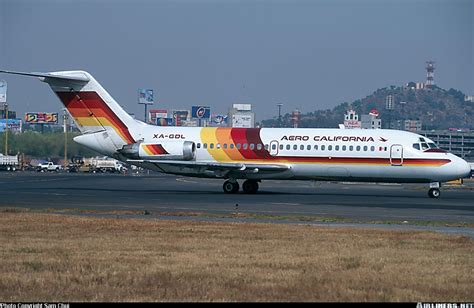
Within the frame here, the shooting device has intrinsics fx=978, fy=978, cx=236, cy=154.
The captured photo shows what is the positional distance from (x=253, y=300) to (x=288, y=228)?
1324 cm

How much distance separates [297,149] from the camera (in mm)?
51125

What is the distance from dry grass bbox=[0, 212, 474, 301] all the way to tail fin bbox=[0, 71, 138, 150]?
24.4 metres

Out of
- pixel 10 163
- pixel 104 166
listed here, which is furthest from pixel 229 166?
pixel 10 163

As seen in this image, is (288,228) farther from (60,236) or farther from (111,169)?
(111,169)

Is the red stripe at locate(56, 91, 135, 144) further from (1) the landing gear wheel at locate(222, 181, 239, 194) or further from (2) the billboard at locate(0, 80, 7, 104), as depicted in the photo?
(2) the billboard at locate(0, 80, 7, 104)

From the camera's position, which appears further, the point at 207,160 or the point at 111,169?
the point at 111,169

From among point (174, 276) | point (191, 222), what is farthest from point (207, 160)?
point (174, 276)

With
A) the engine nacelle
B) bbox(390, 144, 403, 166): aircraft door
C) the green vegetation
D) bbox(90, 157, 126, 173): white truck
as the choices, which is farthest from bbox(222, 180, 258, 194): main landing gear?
the green vegetation

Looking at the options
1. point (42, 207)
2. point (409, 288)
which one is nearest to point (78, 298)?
point (409, 288)

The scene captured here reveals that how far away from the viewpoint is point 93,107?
52219mm

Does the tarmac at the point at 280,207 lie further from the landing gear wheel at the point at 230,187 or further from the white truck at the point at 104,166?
the white truck at the point at 104,166

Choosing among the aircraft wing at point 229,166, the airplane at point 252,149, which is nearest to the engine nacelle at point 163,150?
the airplane at point 252,149

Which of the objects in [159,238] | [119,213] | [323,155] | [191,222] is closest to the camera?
[159,238]

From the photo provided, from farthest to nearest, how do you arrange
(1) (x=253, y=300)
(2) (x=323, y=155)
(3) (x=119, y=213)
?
(2) (x=323, y=155), (3) (x=119, y=213), (1) (x=253, y=300)
